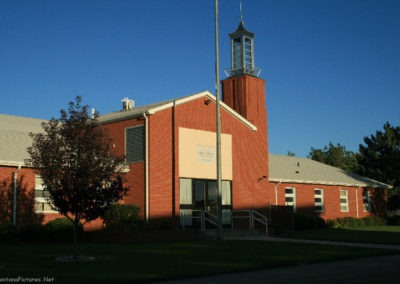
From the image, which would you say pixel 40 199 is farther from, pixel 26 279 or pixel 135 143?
pixel 26 279

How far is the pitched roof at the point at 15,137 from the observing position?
2416 cm

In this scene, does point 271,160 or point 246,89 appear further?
point 271,160

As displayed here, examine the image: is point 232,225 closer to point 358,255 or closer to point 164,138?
point 164,138

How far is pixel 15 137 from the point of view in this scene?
27547 mm

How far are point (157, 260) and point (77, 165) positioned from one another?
11.9 feet

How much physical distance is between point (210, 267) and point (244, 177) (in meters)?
17.9

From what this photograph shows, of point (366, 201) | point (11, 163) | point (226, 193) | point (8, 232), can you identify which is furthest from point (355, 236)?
point (366, 201)

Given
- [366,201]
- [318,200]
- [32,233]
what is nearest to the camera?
[32,233]

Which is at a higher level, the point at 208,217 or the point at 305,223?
the point at 208,217

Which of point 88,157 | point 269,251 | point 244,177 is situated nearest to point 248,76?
point 244,177

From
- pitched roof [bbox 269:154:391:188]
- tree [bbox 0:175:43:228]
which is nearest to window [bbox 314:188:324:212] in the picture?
pitched roof [bbox 269:154:391:188]

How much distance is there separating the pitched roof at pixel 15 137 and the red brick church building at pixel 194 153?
5cm

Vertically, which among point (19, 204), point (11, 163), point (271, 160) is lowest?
point (19, 204)

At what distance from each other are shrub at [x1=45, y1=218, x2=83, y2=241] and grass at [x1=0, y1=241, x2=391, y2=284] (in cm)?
139
